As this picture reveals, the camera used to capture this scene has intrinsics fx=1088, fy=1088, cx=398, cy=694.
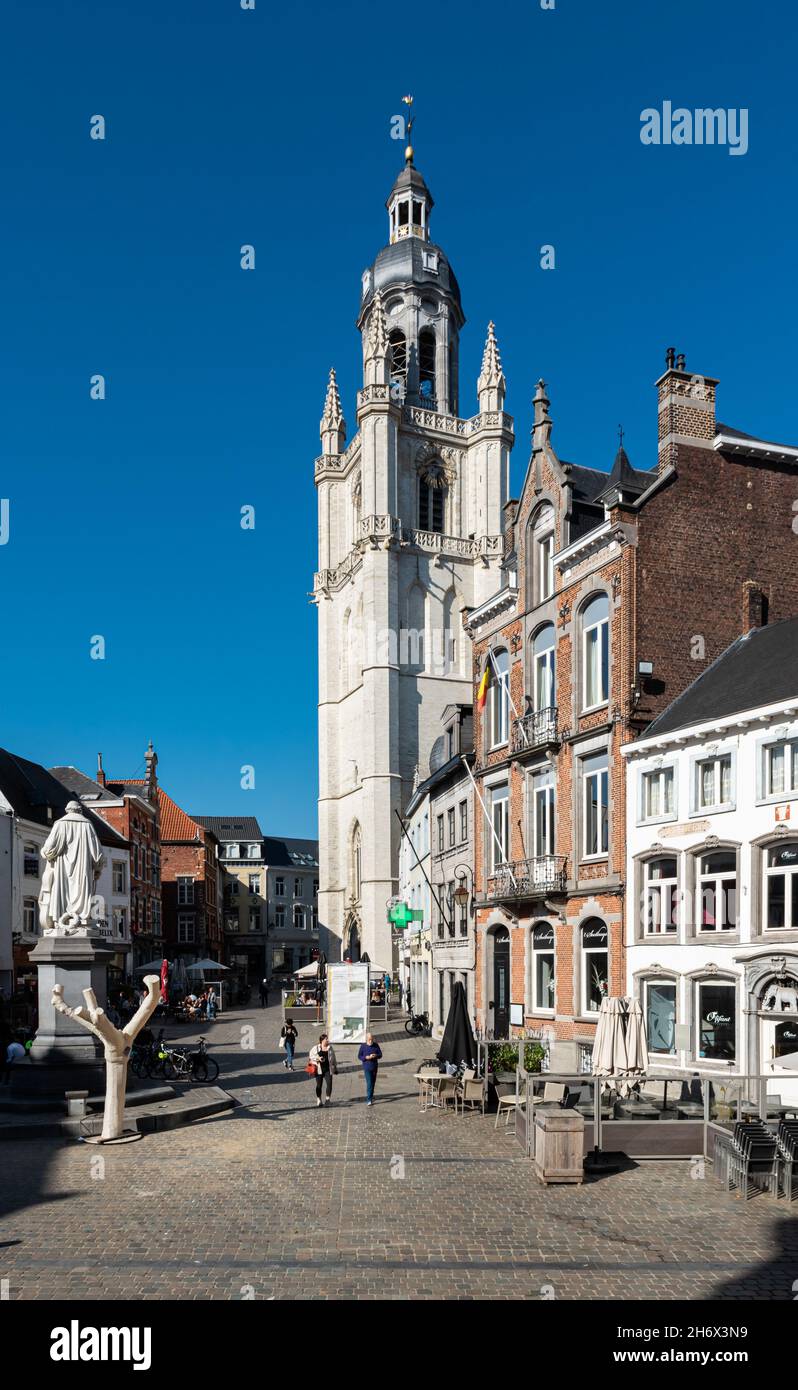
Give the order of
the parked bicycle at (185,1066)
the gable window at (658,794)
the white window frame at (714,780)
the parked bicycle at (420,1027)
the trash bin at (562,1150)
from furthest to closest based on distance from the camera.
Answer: the parked bicycle at (420,1027) → the parked bicycle at (185,1066) → the gable window at (658,794) → the white window frame at (714,780) → the trash bin at (562,1150)

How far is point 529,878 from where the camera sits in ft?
93.6

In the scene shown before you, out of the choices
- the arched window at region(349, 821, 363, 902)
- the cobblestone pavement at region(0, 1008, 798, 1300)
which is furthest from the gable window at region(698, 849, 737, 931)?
the arched window at region(349, 821, 363, 902)

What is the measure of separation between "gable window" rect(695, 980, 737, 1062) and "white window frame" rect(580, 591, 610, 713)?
7.05m

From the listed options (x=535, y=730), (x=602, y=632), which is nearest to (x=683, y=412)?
(x=602, y=632)

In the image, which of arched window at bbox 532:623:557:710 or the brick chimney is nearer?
the brick chimney

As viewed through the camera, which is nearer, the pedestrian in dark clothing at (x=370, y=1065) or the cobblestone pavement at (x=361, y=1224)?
the cobblestone pavement at (x=361, y=1224)

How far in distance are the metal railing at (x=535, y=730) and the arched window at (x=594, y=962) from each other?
479cm

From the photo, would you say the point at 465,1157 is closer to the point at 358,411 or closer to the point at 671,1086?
the point at 671,1086

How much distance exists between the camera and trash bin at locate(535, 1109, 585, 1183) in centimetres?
1462

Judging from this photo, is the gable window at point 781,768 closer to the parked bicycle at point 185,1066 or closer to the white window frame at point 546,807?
the white window frame at point 546,807

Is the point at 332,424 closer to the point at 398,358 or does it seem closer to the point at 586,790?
the point at 398,358

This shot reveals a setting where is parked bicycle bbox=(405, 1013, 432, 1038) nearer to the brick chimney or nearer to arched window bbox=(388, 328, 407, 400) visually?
the brick chimney

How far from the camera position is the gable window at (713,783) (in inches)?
851

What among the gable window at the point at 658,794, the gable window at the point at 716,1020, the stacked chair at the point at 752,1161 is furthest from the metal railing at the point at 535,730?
the stacked chair at the point at 752,1161
